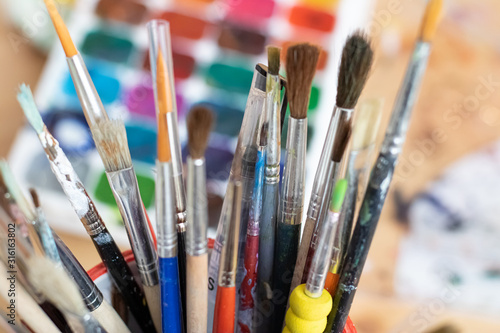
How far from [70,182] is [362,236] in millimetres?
151

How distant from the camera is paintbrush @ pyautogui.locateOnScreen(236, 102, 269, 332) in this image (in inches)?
11.0

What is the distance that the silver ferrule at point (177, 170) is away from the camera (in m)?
0.26

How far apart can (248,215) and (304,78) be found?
83mm

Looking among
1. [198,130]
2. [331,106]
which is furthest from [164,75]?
[331,106]

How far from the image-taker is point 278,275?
0.99ft

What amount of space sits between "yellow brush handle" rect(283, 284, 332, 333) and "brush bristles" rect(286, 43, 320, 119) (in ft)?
0.32

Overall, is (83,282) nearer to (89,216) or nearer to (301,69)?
(89,216)

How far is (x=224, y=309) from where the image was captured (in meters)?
0.27

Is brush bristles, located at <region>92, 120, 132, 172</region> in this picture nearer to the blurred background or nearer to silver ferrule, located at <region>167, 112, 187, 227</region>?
silver ferrule, located at <region>167, 112, 187, 227</region>

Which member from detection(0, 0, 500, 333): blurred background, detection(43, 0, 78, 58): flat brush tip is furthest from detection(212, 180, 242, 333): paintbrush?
detection(0, 0, 500, 333): blurred background

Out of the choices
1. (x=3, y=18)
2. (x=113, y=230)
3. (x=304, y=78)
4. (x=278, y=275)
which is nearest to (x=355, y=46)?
(x=304, y=78)

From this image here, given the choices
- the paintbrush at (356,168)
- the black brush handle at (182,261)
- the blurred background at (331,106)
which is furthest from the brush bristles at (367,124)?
the blurred background at (331,106)

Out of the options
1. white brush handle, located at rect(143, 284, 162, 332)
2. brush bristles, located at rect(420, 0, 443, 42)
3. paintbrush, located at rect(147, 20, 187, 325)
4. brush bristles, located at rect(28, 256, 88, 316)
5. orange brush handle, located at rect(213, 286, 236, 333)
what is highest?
brush bristles, located at rect(420, 0, 443, 42)

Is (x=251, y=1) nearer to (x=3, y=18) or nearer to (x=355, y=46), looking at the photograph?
(x=3, y=18)
